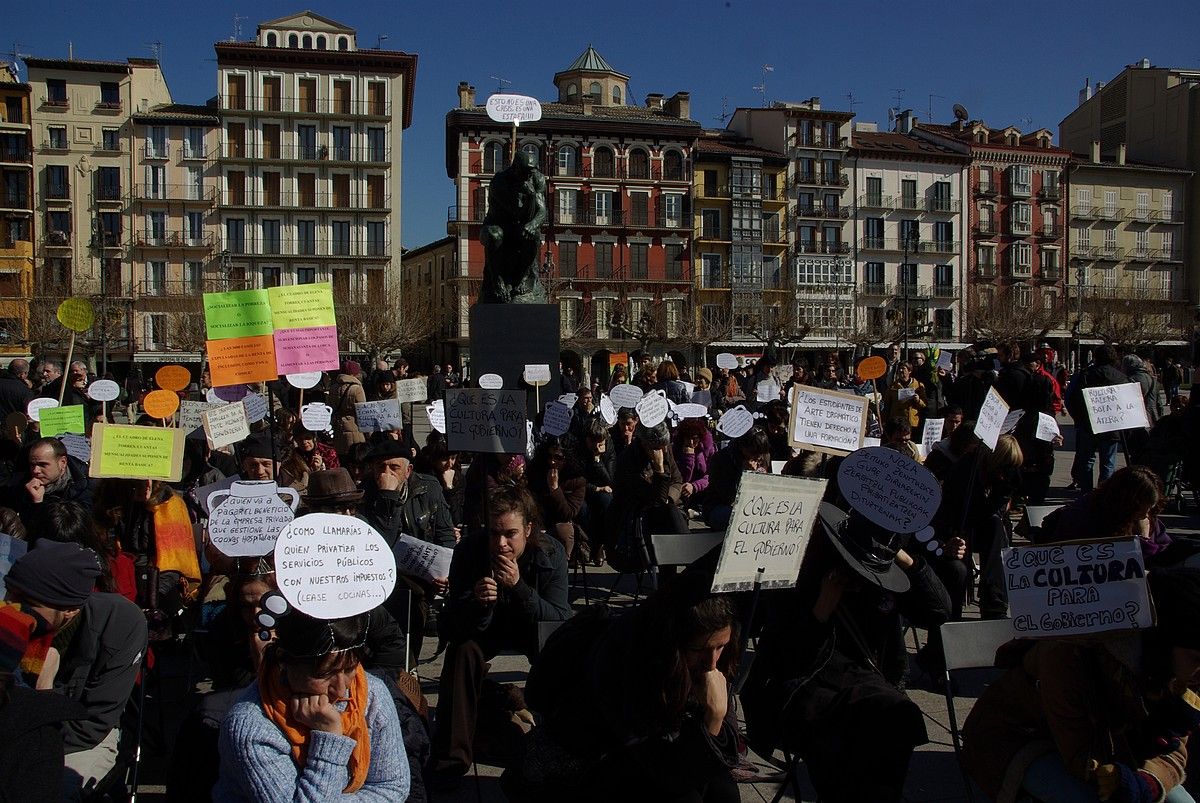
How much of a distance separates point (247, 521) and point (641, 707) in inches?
102

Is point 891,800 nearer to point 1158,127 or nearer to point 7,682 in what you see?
point 7,682

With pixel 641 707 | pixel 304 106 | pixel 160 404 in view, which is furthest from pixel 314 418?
pixel 304 106

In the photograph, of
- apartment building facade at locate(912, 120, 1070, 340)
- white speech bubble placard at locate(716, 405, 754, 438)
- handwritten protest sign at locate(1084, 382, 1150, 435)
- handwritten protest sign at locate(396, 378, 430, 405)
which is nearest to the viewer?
handwritten protest sign at locate(1084, 382, 1150, 435)

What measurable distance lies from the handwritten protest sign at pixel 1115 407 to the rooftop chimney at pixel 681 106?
5282 centimetres

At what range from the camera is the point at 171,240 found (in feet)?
175

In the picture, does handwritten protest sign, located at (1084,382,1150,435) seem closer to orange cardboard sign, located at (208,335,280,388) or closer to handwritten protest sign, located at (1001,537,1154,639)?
handwritten protest sign, located at (1001,537,1154,639)

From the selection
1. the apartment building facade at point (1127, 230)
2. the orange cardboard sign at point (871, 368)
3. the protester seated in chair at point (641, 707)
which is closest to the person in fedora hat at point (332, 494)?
the protester seated in chair at point (641, 707)

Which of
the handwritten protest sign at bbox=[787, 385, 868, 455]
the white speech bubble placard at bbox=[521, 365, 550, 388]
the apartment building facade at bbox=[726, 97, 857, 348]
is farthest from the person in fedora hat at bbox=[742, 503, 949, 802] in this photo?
the apartment building facade at bbox=[726, 97, 857, 348]

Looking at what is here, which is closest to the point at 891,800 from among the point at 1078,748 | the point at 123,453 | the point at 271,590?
the point at 1078,748

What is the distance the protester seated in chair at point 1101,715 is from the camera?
9.48 feet

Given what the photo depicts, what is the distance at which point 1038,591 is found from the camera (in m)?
3.10

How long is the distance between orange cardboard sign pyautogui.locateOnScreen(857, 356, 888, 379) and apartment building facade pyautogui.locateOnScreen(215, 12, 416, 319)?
43.5 meters

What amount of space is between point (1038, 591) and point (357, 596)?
210 cm

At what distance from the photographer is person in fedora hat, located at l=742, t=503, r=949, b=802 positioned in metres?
3.18
